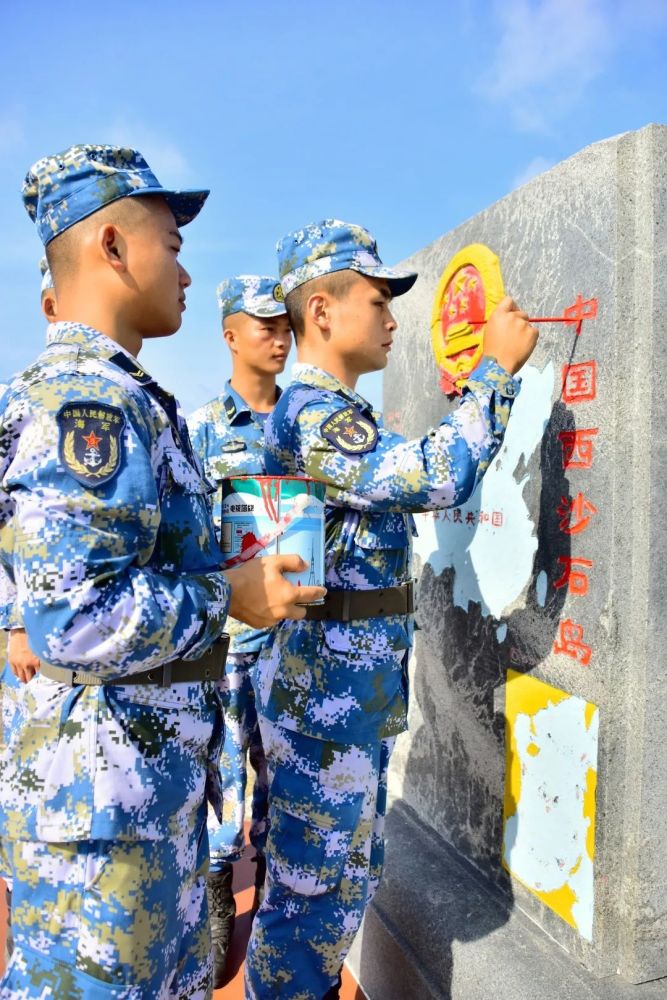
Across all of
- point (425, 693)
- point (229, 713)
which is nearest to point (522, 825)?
point (425, 693)

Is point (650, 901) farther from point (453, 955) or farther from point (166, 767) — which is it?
point (166, 767)

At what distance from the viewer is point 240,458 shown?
3148 millimetres

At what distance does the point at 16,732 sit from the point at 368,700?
0.92 m

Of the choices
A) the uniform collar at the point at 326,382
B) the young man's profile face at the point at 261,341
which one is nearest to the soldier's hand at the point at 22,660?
the uniform collar at the point at 326,382

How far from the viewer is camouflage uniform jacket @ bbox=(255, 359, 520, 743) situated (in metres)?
1.72

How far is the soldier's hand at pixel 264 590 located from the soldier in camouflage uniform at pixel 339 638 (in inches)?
19.5

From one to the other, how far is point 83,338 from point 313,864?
1412 mm

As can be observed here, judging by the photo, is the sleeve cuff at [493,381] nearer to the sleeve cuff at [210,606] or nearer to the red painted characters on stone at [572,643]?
the red painted characters on stone at [572,643]

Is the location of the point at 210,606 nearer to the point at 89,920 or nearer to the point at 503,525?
the point at 89,920

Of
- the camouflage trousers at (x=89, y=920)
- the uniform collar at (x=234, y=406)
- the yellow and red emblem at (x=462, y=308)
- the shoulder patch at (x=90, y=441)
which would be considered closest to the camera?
the shoulder patch at (x=90, y=441)

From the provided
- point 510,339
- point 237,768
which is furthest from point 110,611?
point 237,768

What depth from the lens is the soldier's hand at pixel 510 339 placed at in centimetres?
185

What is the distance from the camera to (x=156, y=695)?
127cm

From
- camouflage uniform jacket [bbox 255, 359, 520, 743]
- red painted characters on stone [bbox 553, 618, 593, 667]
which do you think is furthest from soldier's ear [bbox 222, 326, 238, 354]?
red painted characters on stone [bbox 553, 618, 593, 667]
